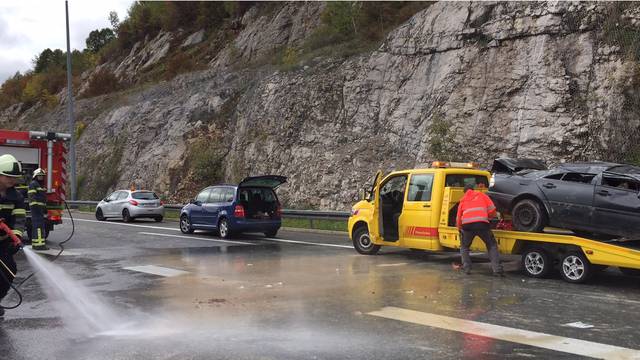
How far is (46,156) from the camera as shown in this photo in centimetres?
1540

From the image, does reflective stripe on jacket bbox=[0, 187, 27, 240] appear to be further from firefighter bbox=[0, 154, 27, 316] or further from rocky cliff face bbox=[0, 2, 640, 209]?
rocky cliff face bbox=[0, 2, 640, 209]

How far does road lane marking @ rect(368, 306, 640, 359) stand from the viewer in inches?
206

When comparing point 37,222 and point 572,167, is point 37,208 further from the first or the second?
point 572,167

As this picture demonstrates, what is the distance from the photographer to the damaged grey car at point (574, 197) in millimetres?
8461

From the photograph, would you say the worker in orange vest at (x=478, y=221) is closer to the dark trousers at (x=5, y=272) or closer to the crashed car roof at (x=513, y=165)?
the crashed car roof at (x=513, y=165)

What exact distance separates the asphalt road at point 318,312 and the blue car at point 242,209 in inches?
184

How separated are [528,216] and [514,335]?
4.26 meters

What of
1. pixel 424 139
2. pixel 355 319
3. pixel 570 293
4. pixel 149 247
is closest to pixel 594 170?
pixel 570 293

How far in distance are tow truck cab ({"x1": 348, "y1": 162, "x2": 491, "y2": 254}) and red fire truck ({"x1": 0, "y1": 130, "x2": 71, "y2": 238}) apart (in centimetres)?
811

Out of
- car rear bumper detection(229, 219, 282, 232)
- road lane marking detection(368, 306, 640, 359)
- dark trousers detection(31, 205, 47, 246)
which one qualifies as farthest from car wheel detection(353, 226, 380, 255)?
dark trousers detection(31, 205, 47, 246)

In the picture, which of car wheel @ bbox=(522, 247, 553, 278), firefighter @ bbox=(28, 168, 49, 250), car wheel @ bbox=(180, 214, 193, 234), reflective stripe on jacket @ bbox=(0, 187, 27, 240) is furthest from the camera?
car wheel @ bbox=(180, 214, 193, 234)

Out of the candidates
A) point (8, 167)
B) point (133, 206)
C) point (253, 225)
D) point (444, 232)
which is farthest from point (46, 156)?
point (444, 232)

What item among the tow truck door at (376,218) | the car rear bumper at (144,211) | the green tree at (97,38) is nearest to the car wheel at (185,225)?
the car rear bumper at (144,211)

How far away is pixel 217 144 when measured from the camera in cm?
3042
